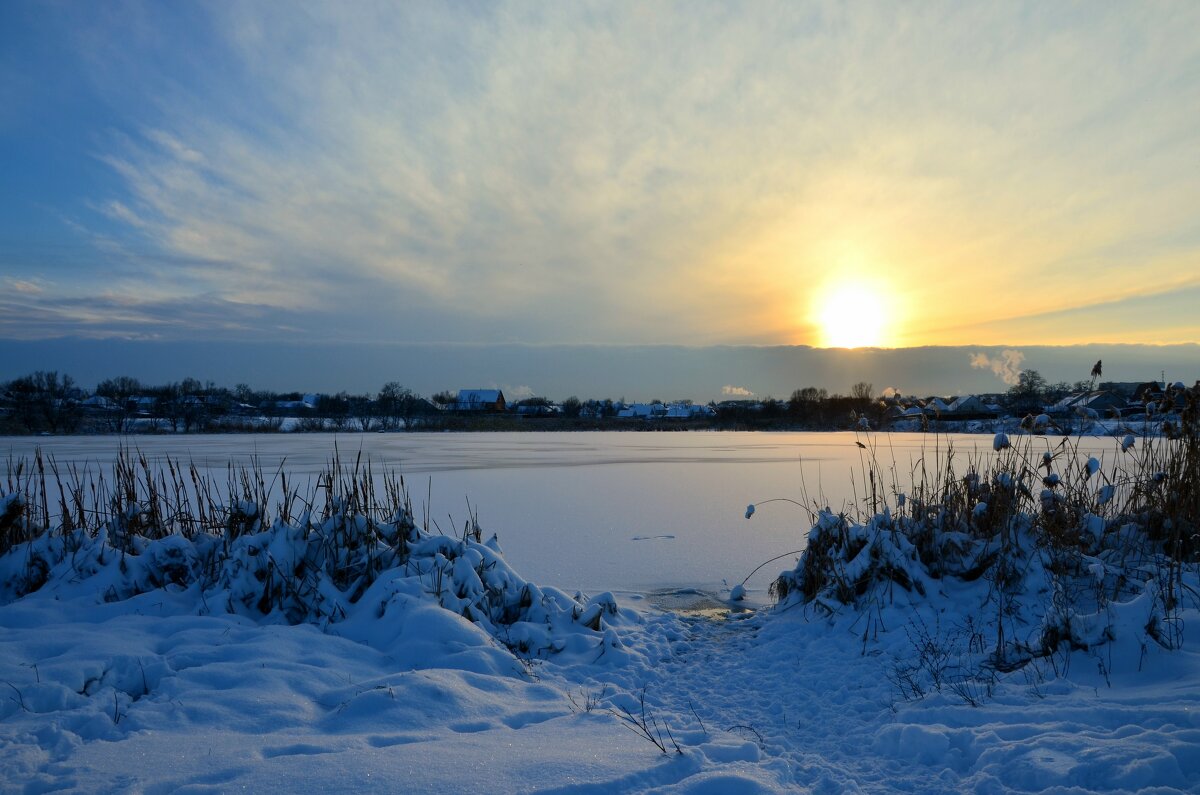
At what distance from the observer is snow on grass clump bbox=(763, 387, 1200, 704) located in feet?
11.9

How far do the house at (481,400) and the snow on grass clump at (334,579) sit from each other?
7717 centimetres

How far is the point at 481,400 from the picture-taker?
286 ft

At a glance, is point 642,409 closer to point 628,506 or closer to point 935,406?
point 628,506

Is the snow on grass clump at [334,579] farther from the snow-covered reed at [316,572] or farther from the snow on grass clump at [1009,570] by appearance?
the snow on grass clump at [1009,570]

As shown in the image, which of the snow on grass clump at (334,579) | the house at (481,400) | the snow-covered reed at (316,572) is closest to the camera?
the snow on grass clump at (334,579)

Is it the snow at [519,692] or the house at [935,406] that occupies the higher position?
the house at [935,406]

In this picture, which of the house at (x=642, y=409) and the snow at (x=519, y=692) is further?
the house at (x=642, y=409)

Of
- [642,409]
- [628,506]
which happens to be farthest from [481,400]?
[628,506]

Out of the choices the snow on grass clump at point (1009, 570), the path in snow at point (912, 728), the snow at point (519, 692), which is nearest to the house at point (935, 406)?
the snow on grass clump at point (1009, 570)

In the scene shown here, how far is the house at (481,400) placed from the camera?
84062mm

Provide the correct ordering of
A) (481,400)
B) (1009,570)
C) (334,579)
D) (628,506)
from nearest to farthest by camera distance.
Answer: (1009,570)
(334,579)
(628,506)
(481,400)

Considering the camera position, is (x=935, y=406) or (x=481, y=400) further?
(x=481, y=400)

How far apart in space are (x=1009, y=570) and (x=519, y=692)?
3.70 m

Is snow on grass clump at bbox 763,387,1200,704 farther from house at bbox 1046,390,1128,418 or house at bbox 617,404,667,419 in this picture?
house at bbox 617,404,667,419
